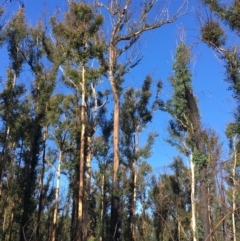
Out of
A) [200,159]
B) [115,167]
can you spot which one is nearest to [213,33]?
[200,159]

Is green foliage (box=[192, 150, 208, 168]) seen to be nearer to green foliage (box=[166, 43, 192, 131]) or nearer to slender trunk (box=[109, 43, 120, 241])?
slender trunk (box=[109, 43, 120, 241])

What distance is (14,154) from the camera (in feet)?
79.9

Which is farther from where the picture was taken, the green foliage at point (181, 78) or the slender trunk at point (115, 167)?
the green foliage at point (181, 78)

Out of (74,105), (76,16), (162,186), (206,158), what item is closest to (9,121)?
(74,105)

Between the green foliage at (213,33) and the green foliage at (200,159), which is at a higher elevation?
the green foliage at (213,33)

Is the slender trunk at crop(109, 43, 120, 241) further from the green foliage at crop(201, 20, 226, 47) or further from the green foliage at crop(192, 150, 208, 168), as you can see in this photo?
the green foliage at crop(201, 20, 226, 47)

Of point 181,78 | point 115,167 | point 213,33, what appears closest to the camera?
point 213,33

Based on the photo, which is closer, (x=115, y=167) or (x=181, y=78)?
(x=115, y=167)

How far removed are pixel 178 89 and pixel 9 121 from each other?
367 inches

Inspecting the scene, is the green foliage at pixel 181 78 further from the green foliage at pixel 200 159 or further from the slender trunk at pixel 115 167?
the green foliage at pixel 200 159

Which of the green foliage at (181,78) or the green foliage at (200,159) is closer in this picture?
the green foliage at (200,159)

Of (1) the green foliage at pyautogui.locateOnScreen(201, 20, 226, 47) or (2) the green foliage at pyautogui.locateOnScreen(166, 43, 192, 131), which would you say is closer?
(1) the green foliage at pyautogui.locateOnScreen(201, 20, 226, 47)

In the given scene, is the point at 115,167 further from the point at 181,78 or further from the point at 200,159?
the point at 181,78

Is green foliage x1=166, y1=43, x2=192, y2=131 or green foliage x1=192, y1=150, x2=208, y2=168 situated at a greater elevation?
green foliage x1=166, y1=43, x2=192, y2=131
